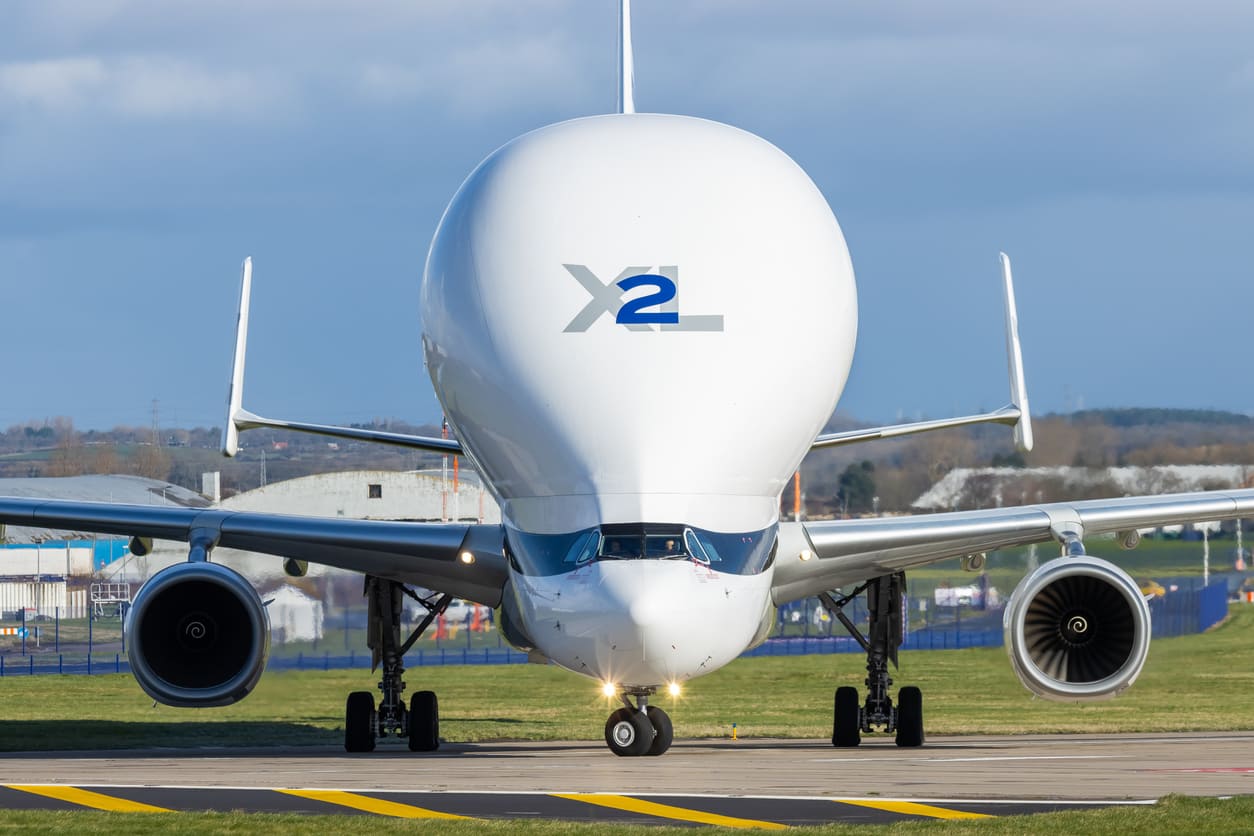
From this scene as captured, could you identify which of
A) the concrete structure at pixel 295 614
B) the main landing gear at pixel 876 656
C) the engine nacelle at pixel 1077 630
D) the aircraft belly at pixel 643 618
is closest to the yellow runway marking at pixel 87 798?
the aircraft belly at pixel 643 618

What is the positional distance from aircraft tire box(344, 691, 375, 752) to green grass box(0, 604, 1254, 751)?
1.91 feet

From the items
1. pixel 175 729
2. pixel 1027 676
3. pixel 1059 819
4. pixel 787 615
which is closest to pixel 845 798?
pixel 1059 819

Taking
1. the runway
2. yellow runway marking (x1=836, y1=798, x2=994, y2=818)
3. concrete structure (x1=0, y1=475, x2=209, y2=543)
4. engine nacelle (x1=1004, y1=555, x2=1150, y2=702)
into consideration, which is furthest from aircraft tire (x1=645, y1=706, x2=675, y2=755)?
concrete structure (x1=0, y1=475, x2=209, y2=543)

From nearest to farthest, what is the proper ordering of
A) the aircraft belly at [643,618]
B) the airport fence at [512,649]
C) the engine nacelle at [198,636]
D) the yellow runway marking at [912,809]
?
the yellow runway marking at [912,809]
the aircraft belly at [643,618]
the engine nacelle at [198,636]
the airport fence at [512,649]

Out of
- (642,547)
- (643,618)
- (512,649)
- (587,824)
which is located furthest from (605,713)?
(587,824)

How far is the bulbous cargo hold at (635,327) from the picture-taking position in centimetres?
1481

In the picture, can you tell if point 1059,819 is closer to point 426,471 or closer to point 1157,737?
point 1157,737

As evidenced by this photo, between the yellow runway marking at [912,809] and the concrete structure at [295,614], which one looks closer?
the yellow runway marking at [912,809]

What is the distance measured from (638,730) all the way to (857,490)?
15124 millimetres

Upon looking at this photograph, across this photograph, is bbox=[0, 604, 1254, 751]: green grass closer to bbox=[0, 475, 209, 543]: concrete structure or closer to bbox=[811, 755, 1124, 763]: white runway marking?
bbox=[811, 755, 1124, 763]: white runway marking

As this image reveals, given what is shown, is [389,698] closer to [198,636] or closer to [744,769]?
[198,636]

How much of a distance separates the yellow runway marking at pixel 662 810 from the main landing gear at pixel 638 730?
10.4 ft

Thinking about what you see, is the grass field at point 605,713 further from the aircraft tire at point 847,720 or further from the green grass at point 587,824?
the aircraft tire at point 847,720

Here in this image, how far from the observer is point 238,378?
882 inches
